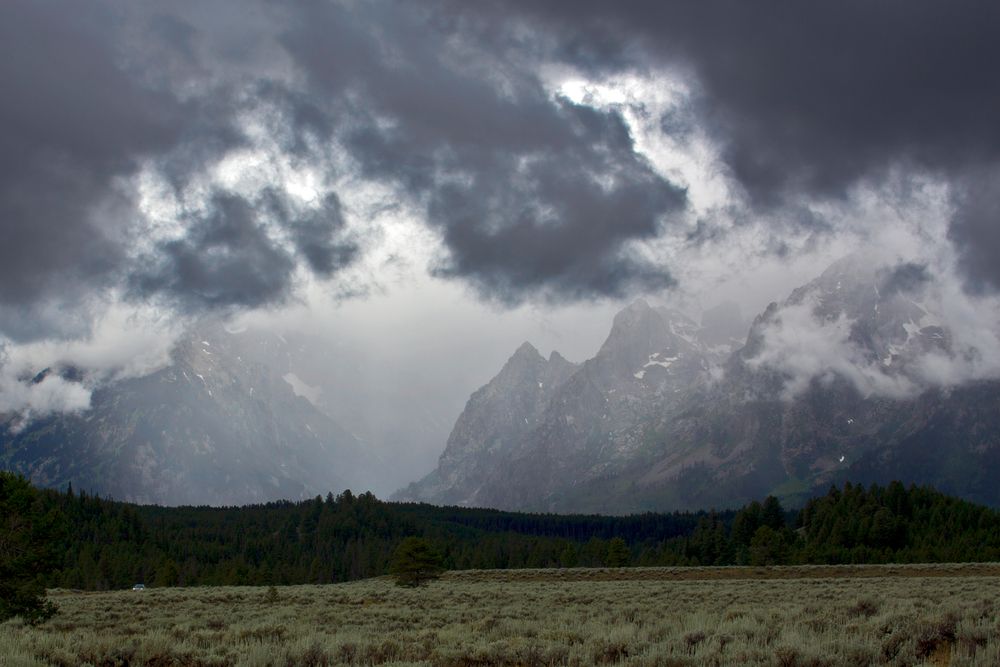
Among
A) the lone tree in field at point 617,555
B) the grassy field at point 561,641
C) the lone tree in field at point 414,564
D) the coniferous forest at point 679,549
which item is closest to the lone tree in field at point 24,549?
the grassy field at point 561,641

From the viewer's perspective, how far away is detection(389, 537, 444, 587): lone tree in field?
67125mm

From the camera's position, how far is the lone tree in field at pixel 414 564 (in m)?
67.1

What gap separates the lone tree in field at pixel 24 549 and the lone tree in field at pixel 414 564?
35.5 metres

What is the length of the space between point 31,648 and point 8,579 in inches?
706

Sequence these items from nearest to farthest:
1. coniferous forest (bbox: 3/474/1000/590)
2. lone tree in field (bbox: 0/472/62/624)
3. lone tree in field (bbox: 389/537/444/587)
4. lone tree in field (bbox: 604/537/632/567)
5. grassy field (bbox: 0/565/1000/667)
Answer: grassy field (bbox: 0/565/1000/667), lone tree in field (bbox: 0/472/62/624), lone tree in field (bbox: 389/537/444/587), coniferous forest (bbox: 3/474/1000/590), lone tree in field (bbox: 604/537/632/567)

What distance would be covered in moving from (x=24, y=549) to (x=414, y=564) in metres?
38.2

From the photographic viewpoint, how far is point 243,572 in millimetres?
112750

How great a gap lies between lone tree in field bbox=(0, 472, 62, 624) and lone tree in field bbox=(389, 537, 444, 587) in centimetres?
3550

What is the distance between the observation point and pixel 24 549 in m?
32.7

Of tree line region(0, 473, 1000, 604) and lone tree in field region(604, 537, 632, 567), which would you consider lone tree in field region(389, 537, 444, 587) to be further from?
lone tree in field region(604, 537, 632, 567)

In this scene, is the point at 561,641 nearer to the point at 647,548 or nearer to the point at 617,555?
the point at 617,555

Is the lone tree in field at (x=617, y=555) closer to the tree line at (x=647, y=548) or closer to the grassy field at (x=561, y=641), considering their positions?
the tree line at (x=647, y=548)

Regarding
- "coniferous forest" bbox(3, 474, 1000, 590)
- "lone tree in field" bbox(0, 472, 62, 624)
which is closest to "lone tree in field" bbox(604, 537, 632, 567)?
"coniferous forest" bbox(3, 474, 1000, 590)

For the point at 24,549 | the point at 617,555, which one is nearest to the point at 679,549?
the point at 617,555
